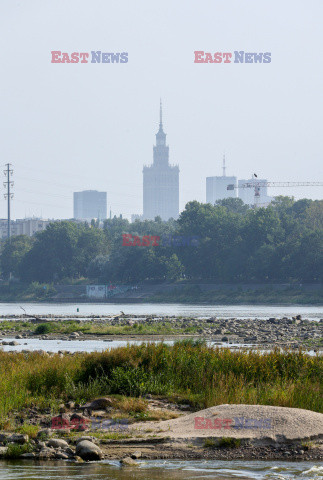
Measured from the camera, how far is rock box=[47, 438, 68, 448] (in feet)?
53.9

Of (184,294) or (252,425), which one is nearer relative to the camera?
(252,425)

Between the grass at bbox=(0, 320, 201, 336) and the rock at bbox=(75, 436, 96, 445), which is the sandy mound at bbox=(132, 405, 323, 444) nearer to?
the rock at bbox=(75, 436, 96, 445)

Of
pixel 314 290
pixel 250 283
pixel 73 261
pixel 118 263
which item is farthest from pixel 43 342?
pixel 73 261

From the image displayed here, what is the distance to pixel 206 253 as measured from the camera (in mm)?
161875

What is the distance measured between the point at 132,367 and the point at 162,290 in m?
136

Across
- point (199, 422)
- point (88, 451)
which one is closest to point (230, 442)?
point (199, 422)

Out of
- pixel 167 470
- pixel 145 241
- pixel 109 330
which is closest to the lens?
pixel 167 470

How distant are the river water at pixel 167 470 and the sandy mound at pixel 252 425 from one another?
98cm

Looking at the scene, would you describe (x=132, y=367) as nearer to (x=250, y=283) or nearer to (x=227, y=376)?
(x=227, y=376)

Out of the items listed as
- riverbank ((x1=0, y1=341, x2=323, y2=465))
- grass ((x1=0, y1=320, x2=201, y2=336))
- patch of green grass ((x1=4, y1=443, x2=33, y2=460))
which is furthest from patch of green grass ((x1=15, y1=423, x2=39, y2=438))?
grass ((x1=0, y1=320, x2=201, y2=336))

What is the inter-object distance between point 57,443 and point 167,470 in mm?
2470

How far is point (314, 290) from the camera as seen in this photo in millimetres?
132625

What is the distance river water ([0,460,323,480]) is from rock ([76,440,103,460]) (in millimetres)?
258

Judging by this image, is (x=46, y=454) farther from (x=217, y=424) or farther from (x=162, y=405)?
(x=162, y=405)
